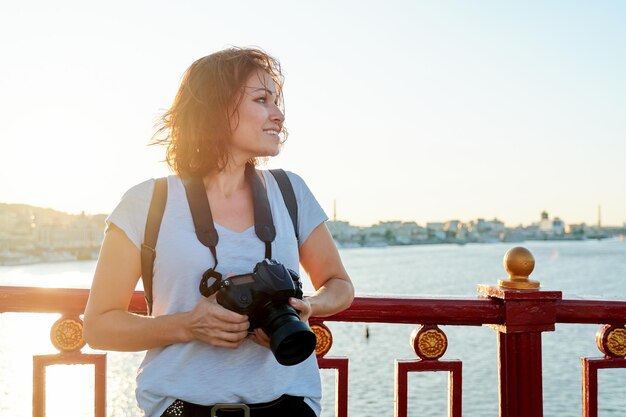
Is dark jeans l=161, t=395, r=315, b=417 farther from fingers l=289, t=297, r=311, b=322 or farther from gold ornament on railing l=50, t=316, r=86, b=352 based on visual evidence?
gold ornament on railing l=50, t=316, r=86, b=352

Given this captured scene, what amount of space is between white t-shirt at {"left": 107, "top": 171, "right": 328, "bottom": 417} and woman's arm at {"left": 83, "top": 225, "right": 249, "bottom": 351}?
1.5 inches

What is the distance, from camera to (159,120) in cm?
180

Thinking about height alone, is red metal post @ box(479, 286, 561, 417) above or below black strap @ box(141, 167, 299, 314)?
below

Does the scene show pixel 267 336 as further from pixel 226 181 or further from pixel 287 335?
pixel 226 181

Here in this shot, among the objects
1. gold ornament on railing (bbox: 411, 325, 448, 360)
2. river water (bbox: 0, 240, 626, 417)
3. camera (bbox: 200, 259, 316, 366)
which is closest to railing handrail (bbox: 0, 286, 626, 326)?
gold ornament on railing (bbox: 411, 325, 448, 360)

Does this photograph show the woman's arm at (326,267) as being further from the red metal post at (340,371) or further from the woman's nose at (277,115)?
the red metal post at (340,371)

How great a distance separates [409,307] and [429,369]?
0.25 meters

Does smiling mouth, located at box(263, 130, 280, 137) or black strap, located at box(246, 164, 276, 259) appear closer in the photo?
black strap, located at box(246, 164, 276, 259)

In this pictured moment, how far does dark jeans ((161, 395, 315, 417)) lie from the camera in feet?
5.01

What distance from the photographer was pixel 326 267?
185cm

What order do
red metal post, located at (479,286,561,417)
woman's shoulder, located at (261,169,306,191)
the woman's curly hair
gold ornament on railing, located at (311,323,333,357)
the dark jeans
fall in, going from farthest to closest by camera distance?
1. red metal post, located at (479,286,561,417)
2. gold ornament on railing, located at (311,323,333,357)
3. woman's shoulder, located at (261,169,306,191)
4. the woman's curly hair
5. the dark jeans

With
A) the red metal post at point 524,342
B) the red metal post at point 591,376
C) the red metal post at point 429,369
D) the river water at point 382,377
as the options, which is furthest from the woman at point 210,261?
the river water at point 382,377

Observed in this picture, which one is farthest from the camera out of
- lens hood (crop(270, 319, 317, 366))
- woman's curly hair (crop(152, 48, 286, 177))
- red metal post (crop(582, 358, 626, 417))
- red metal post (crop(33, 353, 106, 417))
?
red metal post (crop(582, 358, 626, 417))

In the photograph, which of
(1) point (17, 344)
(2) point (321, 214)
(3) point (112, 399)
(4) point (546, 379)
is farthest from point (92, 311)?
(1) point (17, 344)
